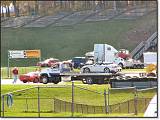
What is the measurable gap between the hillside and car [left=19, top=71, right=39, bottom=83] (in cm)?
18

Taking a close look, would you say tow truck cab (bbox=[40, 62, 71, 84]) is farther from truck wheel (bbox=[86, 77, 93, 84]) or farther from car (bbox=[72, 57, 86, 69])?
truck wheel (bbox=[86, 77, 93, 84])

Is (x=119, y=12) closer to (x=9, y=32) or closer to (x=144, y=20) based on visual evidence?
(x=144, y=20)

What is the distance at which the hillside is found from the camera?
8.25m

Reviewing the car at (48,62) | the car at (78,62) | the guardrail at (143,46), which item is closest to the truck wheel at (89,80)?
the car at (78,62)

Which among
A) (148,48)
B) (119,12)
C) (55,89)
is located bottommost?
(55,89)

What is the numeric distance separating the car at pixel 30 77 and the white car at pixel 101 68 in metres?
0.73

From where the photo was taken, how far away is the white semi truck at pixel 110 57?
8.22m

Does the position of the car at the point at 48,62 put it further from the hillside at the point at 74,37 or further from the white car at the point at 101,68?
the white car at the point at 101,68

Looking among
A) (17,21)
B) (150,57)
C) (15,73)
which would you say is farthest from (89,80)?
(17,21)

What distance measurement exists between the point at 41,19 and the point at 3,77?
1089mm

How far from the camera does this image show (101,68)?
8.41 metres

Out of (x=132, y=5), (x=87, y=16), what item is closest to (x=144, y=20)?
(x=132, y=5)

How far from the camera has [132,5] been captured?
328 inches

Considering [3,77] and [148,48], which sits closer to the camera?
[148,48]
